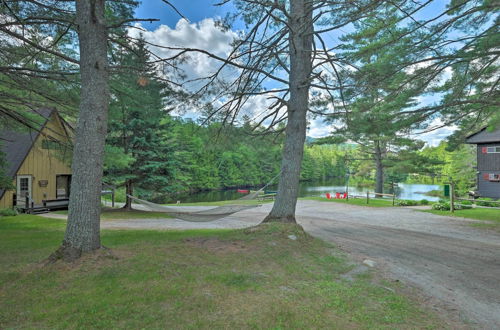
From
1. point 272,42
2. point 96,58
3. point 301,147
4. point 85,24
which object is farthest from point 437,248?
point 85,24

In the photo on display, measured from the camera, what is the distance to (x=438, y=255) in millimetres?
4473

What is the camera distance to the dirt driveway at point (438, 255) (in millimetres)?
2828

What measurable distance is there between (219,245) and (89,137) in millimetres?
2324

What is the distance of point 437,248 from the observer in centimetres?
489

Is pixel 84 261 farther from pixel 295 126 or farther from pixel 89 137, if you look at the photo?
pixel 295 126

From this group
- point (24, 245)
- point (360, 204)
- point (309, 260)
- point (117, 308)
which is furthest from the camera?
point (360, 204)

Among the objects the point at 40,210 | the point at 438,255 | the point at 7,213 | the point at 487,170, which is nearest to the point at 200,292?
the point at 438,255

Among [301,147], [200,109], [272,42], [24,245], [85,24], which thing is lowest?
[24,245]

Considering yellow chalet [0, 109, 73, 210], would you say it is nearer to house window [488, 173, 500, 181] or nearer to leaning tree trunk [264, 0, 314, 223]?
leaning tree trunk [264, 0, 314, 223]

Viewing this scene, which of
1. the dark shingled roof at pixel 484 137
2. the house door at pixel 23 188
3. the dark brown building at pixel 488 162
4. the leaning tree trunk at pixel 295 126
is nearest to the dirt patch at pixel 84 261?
the leaning tree trunk at pixel 295 126

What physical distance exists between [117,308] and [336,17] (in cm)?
518

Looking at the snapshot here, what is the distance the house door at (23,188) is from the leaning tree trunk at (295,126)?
1082 centimetres

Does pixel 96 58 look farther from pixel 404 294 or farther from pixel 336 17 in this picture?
pixel 404 294

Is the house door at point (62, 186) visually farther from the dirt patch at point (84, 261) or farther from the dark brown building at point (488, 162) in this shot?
the dark brown building at point (488, 162)
